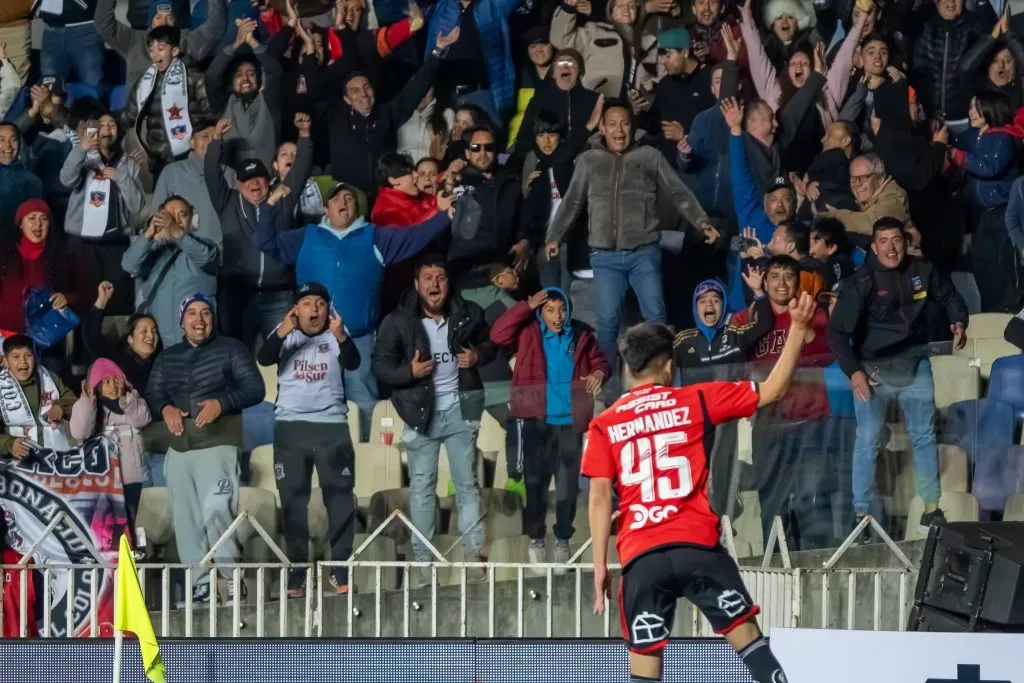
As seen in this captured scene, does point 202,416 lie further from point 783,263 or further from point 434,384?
point 783,263

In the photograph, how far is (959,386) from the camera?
703 cm

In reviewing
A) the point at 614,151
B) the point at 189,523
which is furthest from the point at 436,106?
the point at 189,523

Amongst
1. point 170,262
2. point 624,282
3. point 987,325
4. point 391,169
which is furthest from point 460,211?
point 987,325

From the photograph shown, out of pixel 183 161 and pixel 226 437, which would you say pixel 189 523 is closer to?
pixel 226 437

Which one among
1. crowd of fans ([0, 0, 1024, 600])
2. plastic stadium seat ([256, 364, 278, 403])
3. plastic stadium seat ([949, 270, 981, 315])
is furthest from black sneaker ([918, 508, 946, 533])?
plastic stadium seat ([256, 364, 278, 403])

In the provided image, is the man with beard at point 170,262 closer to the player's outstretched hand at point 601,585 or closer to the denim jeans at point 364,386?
the denim jeans at point 364,386

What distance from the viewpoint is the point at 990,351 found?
23.3ft

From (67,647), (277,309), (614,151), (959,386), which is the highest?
(614,151)

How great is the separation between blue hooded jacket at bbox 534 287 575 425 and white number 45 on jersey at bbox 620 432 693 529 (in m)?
2.68

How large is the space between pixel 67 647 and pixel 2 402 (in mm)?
2294

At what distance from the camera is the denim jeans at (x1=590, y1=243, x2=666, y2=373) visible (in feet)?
24.4

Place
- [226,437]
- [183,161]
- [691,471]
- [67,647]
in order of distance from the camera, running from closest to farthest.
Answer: [691,471] < [67,647] < [226,437] < [183,161]

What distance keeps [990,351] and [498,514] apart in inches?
102

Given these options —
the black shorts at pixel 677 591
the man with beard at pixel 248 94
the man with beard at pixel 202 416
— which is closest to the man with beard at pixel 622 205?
the man with beard at pixel 248 94
